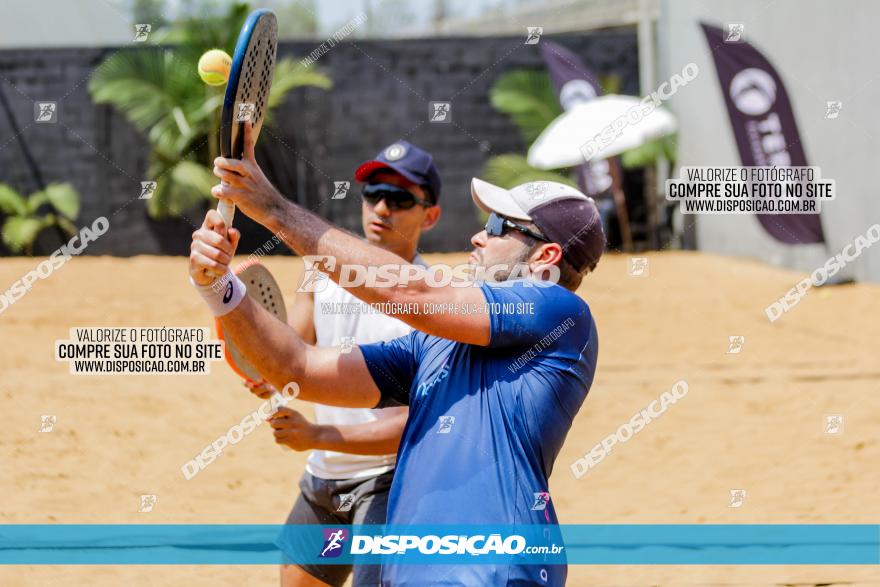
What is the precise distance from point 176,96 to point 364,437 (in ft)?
42.5

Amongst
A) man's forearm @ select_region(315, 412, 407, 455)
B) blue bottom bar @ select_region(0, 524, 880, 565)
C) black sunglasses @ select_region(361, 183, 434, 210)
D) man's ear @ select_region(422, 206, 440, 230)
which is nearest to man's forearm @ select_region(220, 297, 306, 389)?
man's forearm @ select_region(315, 412, 407, 455)

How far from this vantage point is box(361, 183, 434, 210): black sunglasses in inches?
167

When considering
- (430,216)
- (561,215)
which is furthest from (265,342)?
(430,216)

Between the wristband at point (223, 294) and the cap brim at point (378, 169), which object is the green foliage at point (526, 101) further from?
the wristband at point (223, 294)

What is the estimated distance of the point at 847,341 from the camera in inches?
429

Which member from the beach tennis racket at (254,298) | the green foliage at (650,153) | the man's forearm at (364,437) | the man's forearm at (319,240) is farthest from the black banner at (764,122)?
the man's forearm at (319,240)

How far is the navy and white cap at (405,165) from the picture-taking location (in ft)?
13.9

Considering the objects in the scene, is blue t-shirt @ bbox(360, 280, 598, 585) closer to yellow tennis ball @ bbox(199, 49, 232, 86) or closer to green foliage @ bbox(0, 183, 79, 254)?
yellow tennis ball @ bbox(199, 49, 232, 86)

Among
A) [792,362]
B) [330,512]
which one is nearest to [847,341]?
[792,362]

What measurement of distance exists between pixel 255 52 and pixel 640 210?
15577 millimetres

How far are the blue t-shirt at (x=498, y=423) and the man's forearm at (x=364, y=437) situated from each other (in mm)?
866

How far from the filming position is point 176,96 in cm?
1562

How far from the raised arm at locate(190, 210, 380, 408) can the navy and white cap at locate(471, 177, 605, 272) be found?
56 cm

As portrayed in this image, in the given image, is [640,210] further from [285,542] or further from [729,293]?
[285,542]
